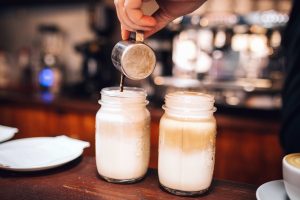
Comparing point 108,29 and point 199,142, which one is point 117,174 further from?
point 108,29

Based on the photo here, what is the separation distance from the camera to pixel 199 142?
2.90ft

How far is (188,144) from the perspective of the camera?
883mm

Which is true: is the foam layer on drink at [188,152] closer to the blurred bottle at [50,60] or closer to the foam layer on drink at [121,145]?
the foam layer on drink at [121,145]

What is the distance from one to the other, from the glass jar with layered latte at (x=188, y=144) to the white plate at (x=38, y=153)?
1.05 feet

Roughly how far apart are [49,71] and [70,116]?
723 mm

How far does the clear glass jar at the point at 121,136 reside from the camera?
0.94m

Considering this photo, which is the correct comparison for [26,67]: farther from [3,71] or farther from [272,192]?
[272,192]

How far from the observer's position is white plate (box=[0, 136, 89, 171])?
976 mm

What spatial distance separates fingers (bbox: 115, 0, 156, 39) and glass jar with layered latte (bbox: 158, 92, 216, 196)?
233 millimetres

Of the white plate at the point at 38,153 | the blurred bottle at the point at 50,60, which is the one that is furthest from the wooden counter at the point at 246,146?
the white plate at the point at 38,153

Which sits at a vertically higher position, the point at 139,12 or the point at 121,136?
the point at 139,12

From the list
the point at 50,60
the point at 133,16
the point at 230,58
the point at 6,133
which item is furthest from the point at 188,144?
the point at 50,60

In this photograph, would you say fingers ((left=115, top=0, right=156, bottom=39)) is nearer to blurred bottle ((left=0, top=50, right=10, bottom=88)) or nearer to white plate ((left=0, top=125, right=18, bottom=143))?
white plate ((left=0, top=125, right=18, bottom=143))

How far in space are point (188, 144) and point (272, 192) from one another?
24 centimetres
